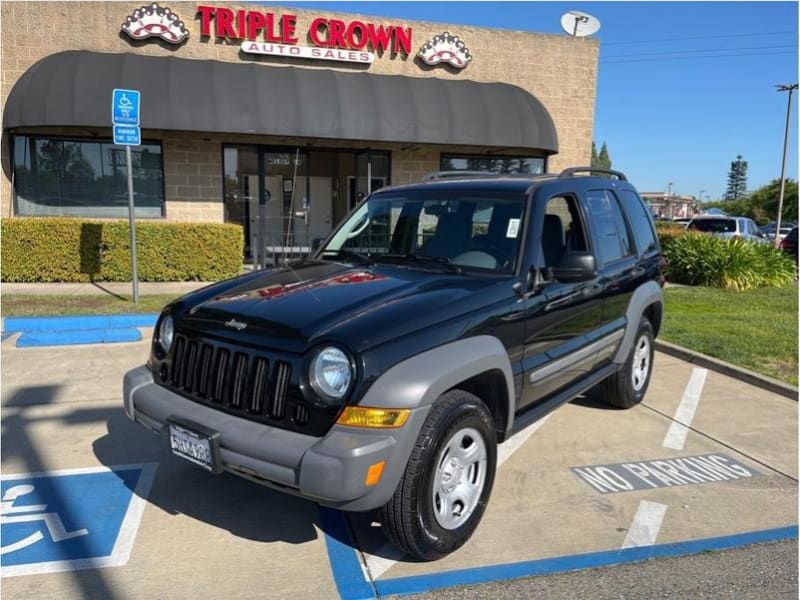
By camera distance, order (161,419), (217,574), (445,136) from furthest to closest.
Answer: (445,136)
(161,419)
(217,574)

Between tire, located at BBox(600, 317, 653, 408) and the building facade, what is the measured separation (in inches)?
319

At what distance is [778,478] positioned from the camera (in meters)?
4.26

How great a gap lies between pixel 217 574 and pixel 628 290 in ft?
12.0

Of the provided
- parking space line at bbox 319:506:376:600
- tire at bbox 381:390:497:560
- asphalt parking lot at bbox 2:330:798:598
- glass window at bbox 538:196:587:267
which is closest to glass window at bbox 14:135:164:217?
asphalt parking lot at bbox 2:330:798:598

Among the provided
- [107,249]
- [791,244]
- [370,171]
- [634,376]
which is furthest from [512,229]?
[791,244]

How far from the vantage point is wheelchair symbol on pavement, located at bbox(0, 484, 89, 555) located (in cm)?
322

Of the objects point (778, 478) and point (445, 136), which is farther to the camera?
point (445, 136)

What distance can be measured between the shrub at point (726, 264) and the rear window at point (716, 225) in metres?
5.88

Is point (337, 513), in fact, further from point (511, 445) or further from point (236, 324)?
point (511, 445)

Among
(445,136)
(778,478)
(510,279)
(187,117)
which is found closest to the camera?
(510,279)

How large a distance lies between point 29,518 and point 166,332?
4.10 ft

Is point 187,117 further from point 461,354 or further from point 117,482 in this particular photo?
point 461,354

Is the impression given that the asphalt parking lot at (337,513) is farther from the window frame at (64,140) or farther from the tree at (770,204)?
the tree at (770,204)

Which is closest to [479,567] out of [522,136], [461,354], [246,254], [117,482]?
[461,354]
